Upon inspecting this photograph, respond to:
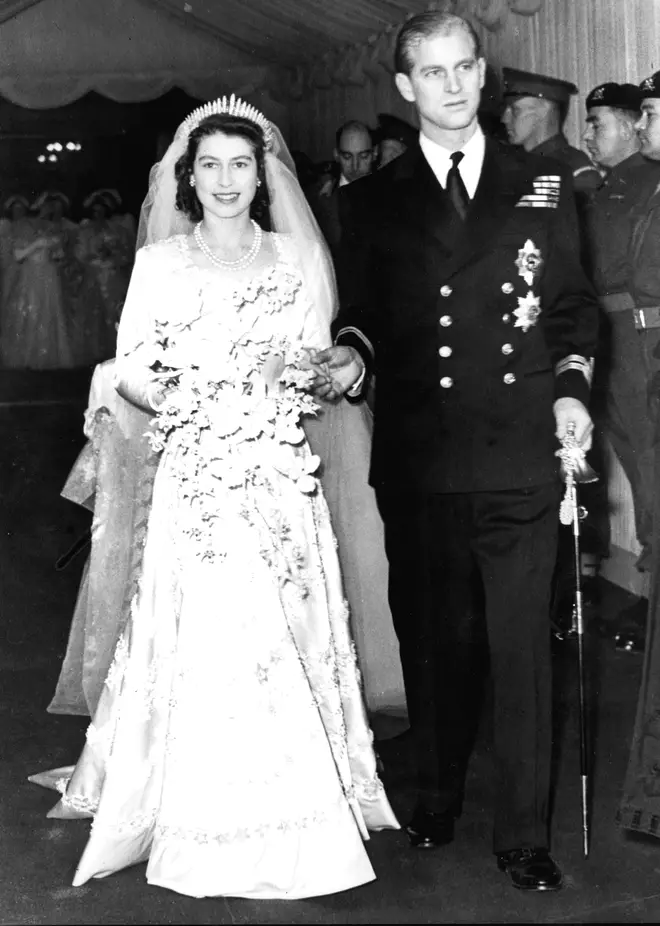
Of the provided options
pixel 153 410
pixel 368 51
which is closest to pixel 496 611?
pixel 153 410

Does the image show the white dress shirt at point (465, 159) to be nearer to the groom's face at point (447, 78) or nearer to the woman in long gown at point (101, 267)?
the groom's face at point (447, 78)

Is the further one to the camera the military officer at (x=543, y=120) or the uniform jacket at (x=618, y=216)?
the military officer at (x=543, y=120)

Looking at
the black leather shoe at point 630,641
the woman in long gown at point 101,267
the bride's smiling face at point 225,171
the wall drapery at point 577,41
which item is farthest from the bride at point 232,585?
the woman in long gown at point 101,267

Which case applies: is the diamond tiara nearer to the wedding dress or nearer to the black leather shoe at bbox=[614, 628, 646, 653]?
the wedding dress

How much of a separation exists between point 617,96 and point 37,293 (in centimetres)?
789

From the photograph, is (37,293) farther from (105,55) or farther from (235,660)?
(235,660)

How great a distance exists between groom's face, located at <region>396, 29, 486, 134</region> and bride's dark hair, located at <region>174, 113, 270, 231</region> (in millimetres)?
477

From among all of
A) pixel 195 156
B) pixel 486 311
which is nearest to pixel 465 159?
pixel 486 311

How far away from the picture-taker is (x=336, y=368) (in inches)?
130

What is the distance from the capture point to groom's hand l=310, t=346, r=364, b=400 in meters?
3.26

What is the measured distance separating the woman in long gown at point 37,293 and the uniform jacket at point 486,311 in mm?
9322

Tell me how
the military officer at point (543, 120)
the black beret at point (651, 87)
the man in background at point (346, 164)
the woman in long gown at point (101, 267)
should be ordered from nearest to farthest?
the black beret at point (651, 87) → the military officer at point (543, 120) → the man in background at point (346, 164) → the woman in long gown at point (101, 267)

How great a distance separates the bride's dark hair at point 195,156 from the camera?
329cm

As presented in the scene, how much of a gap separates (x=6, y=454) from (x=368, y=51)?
472 cm
